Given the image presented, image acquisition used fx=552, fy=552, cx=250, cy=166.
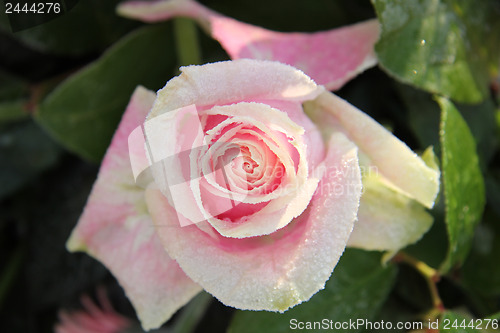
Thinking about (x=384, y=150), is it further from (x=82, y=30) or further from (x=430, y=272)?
(x=82, y=30)

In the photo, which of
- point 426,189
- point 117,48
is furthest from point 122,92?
point 426,189

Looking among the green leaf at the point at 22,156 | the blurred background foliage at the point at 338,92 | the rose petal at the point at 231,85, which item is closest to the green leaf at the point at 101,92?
the blurred background foliage at the point at 338,92

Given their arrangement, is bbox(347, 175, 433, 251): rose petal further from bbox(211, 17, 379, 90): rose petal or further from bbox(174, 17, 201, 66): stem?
bbox(174, 17, 201, 66): stem

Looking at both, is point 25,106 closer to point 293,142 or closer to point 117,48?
point 117,48

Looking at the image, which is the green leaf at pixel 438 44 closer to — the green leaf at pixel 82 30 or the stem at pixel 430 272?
the stem at pixel 430 272

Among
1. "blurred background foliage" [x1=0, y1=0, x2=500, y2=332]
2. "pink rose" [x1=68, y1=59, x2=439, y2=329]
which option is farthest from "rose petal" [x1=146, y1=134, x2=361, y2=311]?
"blurred background foliage" [x1=0, y1=0, x2=500, y2=332]

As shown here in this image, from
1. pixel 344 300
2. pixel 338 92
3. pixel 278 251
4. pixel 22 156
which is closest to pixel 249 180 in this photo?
pixel 278 251
